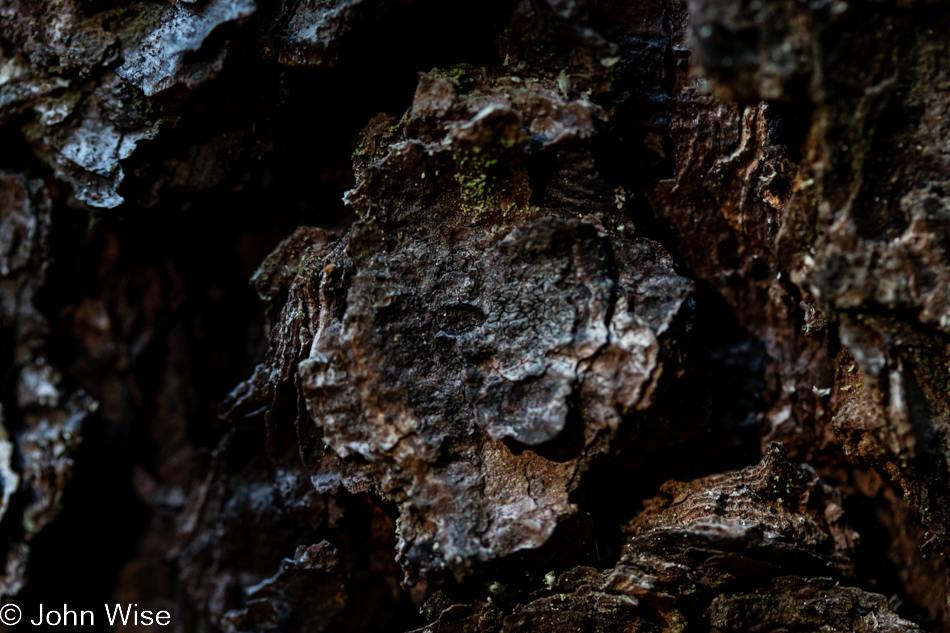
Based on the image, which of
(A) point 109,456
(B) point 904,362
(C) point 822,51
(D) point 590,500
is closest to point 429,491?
(D) point 590,500

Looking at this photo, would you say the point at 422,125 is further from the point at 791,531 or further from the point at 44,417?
the point at 44,417

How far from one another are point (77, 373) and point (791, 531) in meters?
2.46

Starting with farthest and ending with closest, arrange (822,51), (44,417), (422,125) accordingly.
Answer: (44,417) → (422,125) → (822,51)

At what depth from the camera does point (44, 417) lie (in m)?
2.14

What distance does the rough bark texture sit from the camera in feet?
4.21

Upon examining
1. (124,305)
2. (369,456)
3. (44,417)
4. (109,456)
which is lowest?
(369,456)

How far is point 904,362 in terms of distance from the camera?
4.34 feet

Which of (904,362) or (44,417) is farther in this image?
(44,417)

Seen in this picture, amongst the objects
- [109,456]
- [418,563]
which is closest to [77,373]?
[109,456]

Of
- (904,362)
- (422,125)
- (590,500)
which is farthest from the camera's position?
(590,500)

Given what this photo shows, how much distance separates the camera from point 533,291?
1411 mm

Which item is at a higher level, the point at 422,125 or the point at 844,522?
the point at 422,125

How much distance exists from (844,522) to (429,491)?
116 centimetres

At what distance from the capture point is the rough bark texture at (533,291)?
1283mm
